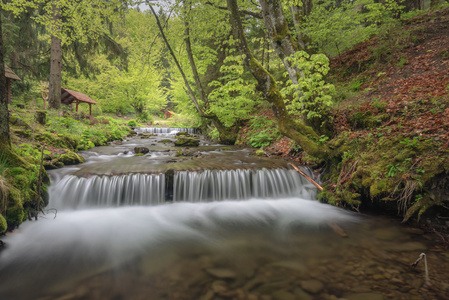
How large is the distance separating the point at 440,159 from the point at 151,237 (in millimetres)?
5052

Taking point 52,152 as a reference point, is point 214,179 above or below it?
below

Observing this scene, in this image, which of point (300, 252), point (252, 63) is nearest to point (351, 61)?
point (252, 63)

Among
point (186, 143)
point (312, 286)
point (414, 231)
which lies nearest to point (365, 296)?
point (312, 286)

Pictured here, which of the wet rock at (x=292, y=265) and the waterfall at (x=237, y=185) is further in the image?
the waterfall at (x=237, y=185)

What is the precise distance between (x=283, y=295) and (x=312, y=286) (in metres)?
0.39

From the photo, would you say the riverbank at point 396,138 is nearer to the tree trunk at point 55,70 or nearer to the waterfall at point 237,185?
the waterfall at point 237,185

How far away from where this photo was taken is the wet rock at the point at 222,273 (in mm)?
2740

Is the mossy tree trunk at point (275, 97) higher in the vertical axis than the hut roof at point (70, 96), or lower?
lower

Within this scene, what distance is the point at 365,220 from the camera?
407 cm

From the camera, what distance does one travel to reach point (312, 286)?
249 centimetres

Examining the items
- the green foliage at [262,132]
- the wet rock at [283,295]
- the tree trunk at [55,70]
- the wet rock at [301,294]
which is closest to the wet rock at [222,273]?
the wet rock at [283,295]

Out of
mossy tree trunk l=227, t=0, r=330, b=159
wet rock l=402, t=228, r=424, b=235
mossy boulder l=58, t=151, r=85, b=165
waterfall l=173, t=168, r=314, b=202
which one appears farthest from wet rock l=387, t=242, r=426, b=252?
mossy boulder l=58, t=151, r=85, b=165

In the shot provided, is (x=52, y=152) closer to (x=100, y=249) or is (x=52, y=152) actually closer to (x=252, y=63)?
(x=100, y=249)

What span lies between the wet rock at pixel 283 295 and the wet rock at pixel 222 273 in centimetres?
57
